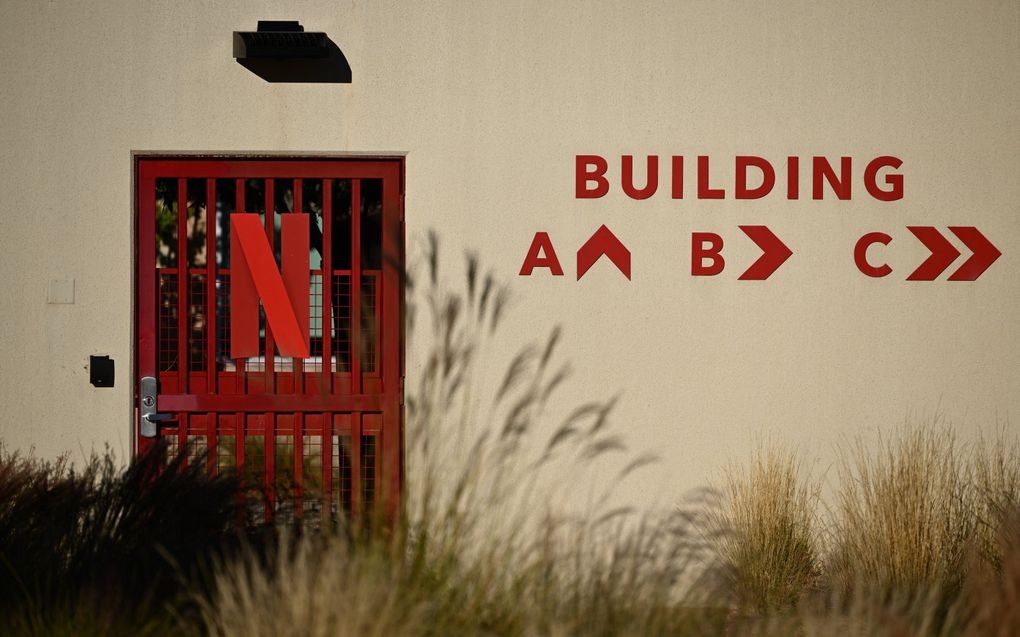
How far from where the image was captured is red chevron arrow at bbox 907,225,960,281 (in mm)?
4285

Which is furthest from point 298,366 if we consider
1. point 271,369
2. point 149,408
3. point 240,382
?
point 149,408

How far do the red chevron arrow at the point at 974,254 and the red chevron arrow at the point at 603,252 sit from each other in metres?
1.56

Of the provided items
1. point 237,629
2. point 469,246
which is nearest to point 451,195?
point 469,246

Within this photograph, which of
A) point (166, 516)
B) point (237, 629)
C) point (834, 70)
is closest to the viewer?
point (237, 629)

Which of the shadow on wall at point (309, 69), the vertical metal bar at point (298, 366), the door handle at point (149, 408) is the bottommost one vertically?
the door handle at point (149, 408)

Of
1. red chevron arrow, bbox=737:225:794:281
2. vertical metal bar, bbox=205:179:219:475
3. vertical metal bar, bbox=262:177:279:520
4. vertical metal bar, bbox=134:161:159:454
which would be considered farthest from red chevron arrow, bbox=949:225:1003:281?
vertical metal bar, bbox=134:161:159:454

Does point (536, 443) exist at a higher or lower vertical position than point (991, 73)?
lower

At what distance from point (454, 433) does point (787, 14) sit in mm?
2513

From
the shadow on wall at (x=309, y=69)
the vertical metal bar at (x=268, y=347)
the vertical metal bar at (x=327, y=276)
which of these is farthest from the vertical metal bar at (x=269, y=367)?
the shadow on wall at (x=309, y=69)

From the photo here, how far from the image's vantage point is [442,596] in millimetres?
2740

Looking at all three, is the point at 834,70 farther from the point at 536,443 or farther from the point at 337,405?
the point at 337,405

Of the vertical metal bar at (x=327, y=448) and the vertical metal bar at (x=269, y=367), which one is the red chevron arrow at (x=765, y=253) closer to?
the vertical metal bar at (x=327, y=448)

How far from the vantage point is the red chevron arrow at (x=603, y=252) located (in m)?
4.26

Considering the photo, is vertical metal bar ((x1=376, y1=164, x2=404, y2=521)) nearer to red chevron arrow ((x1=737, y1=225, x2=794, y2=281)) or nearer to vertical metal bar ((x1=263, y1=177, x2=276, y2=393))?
vertical metal bar ((x1=263, y1=177, x2=276, y2=393))
